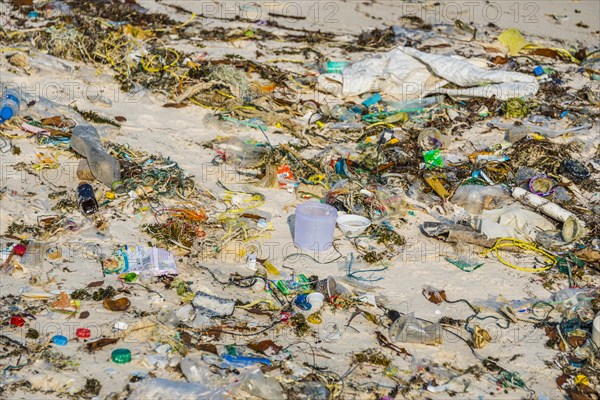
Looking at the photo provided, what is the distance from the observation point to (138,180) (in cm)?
645

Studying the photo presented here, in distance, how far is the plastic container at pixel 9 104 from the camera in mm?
7051

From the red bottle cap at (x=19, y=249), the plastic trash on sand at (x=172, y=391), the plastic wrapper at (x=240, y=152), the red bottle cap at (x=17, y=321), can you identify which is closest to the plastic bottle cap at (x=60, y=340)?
the red bottle cap at (x=17, y=321)

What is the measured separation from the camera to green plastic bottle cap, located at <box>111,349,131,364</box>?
164 inches

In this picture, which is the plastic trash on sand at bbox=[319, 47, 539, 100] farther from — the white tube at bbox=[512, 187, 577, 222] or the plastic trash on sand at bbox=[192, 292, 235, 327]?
the plastic trash on sand at bbox=[192, 292, 235, 327]

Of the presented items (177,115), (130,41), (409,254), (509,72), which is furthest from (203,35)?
(409,254)

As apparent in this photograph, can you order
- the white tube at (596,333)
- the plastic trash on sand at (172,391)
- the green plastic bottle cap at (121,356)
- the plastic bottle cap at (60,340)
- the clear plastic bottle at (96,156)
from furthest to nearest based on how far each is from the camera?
the clear plastic bottle at (96,156), the white tube at (596,333), the plastic bottle cap at (60,340), the green plastic bottle cap at (121,356), the plastic trash on sand at (172,391)

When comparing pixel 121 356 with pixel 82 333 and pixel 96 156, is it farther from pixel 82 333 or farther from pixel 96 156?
pixel 96 156

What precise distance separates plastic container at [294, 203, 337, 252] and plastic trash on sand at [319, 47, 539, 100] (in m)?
3.26

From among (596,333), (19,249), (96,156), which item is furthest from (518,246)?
(19,249)

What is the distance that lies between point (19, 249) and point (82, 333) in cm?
119

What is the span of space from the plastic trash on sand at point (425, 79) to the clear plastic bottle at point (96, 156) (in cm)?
316

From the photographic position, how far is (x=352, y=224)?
6.08 meters

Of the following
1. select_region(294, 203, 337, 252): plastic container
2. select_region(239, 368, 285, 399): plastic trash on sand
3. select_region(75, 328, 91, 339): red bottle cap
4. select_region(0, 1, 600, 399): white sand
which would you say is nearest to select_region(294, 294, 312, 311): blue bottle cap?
select_region(0, 1, 600, 399): white sand

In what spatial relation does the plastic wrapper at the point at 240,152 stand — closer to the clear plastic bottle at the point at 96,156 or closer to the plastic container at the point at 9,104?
the clear plastic bottle at the point at 96,156
